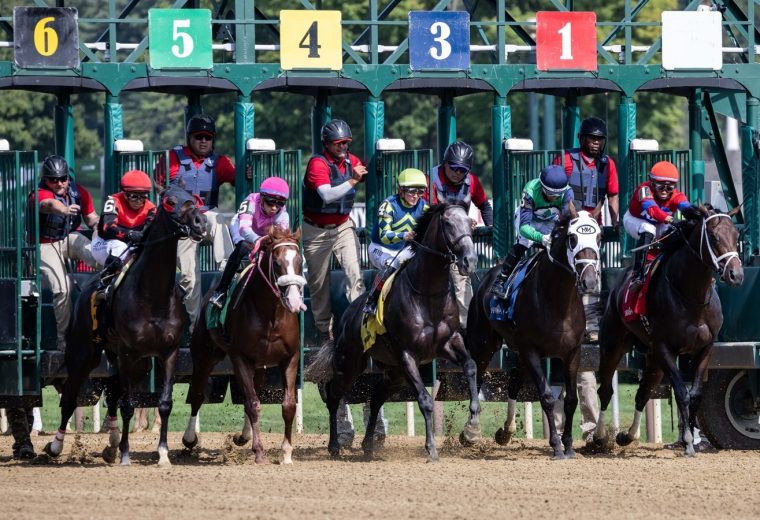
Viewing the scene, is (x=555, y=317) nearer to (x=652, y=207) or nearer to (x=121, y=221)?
(x=652, y=207)

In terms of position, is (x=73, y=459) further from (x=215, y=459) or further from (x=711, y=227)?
(x=711, y=227)

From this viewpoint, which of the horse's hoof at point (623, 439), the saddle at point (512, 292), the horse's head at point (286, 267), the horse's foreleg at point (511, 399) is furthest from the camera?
the horse's foreleg at point (511, 399)

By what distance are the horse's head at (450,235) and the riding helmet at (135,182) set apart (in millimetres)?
2056

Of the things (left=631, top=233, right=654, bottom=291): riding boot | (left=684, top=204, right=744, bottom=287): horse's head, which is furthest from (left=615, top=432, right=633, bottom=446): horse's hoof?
(left=684, top=204, right=744, bottom=287): horse's head

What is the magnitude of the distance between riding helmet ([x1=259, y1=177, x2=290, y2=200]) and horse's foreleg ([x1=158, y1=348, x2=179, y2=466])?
52.0 inches

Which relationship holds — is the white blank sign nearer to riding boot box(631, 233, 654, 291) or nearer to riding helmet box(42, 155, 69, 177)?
riding boot box(631, 233, 654, 291)

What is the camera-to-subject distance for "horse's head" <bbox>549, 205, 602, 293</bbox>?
38.3 feet

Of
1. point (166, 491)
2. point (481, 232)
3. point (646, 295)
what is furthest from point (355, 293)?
point (166, 491)

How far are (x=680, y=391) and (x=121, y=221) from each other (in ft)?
14.2

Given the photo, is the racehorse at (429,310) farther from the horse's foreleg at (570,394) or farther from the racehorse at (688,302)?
the racehorse at (688,302)

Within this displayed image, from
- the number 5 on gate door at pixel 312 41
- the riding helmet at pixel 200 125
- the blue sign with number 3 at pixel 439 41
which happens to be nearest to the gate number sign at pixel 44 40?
the riding helmet at pixel 200 125

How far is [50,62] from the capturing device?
524 inches

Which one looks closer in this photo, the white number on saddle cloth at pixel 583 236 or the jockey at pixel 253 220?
the white number on saddle cloth at pixel 583 236

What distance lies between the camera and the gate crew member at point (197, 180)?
13023mm
